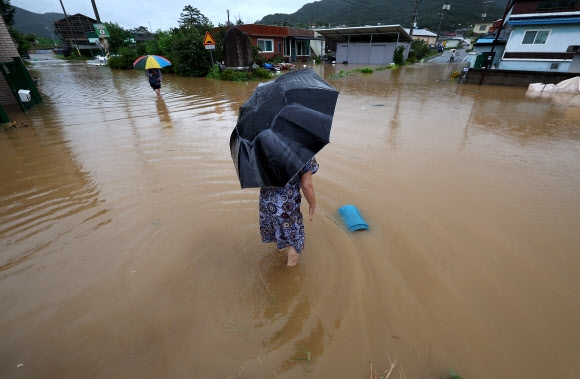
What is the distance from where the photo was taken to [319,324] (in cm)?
223

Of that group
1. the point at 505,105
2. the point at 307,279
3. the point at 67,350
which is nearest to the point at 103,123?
the point at 67,350

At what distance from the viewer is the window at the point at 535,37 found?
1651cm

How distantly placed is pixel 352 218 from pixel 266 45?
2867cm

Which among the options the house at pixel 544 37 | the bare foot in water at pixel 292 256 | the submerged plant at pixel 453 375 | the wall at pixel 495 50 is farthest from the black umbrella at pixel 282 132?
the wall at pixel 495 50

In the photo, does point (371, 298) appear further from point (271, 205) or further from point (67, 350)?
point (67, 350)

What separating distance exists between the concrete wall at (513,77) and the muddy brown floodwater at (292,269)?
1085 centimetres

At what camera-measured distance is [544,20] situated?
16016mm

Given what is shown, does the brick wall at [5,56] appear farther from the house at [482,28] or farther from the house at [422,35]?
the house at [482,28]

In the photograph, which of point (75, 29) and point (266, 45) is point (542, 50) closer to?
point (266, 45)

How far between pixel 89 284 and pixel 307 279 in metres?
2.08

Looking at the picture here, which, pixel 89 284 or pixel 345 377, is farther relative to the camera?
pixel 89 284

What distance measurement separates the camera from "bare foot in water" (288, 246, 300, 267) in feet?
8.59

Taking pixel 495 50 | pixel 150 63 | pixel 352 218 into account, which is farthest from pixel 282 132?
pixel 495 50

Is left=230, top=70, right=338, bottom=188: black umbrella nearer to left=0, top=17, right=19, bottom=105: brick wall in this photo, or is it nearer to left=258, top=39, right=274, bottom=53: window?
left=0, top=17, right=19, bottom=105: brick wall
